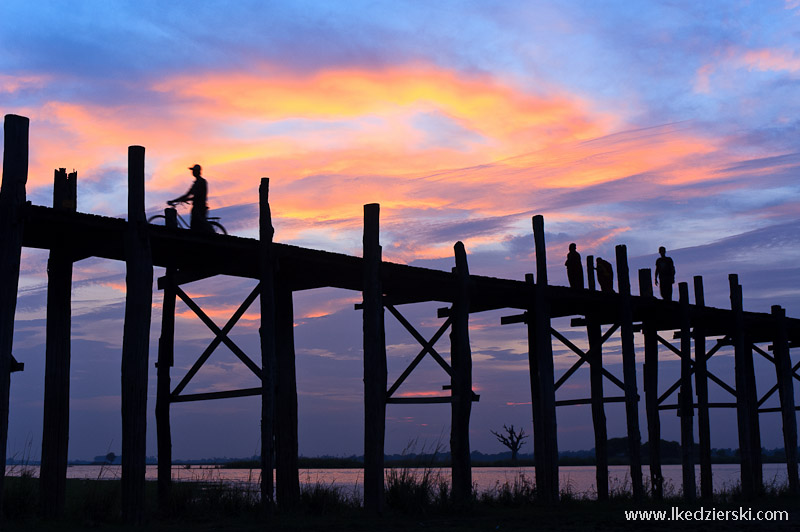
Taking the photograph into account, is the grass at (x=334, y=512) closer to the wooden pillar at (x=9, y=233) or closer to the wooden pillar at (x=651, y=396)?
the wooden pillar at (x=9, y=233)

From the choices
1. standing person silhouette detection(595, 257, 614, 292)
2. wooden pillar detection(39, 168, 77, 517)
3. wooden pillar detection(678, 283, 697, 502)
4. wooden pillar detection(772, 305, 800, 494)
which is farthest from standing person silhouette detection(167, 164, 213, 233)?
wooden pillar detection(772, 305, 800, 494)

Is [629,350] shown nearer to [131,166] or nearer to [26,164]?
[131,166]

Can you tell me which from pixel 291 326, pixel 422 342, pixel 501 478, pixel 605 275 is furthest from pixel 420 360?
pixel 501 478

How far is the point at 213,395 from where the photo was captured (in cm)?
1327

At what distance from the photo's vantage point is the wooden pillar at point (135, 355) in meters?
10.9

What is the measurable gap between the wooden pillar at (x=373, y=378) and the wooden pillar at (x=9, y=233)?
522cm

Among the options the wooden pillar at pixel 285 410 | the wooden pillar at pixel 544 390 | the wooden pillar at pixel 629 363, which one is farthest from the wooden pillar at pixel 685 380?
the wooden pillar at pixel 285 410

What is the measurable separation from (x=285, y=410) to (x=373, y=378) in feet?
5.52

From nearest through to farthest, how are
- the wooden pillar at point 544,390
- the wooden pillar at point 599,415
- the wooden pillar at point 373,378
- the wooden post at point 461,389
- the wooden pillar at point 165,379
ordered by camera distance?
the wooden pillar at point 373,378, the wooden pillar at point 165,379, the wooden post at point 461,389, the wooden pillar at point 544,390, the wooden pillar at point 599,415

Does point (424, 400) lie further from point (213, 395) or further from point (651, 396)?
point (651, 396)

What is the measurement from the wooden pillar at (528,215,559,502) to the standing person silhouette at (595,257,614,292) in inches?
128

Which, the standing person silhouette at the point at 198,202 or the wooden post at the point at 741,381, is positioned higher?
the standing person silhouette at the point at 198,202

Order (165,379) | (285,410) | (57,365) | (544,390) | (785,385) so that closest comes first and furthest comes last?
1. (57,365)
2. (165,379)
3. (285,410)
4. (544,390)
5. (785,385)

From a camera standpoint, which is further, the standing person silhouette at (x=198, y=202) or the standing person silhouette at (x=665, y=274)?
the standing person silhouette at (x=665, y=274)
